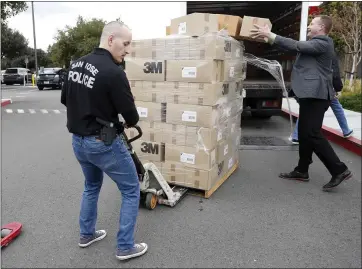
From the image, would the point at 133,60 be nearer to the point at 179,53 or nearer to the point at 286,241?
the point at 179,53

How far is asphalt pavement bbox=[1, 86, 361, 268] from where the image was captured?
9.10 feet

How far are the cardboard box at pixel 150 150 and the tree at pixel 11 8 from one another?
13.2m

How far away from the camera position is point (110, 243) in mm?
2996

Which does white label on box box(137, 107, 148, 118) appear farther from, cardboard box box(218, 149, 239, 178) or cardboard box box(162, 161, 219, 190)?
cardboard box box(218, 149, 239, 178)

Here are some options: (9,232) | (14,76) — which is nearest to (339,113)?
(9,232)

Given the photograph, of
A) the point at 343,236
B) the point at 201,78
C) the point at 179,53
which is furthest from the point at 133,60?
the point at 343,236

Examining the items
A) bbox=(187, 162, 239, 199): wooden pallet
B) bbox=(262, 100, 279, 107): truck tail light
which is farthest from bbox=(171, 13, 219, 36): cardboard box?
bbox=(262, 100, 279, 107): truck tail light

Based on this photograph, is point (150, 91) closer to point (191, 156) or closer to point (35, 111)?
point (191, 156)

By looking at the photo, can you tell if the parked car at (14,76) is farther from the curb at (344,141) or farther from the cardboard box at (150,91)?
the cardboard box at (150,91)

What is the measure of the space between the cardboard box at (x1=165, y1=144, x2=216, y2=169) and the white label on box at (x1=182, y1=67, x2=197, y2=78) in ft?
2.60

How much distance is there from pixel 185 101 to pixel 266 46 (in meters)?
6.91

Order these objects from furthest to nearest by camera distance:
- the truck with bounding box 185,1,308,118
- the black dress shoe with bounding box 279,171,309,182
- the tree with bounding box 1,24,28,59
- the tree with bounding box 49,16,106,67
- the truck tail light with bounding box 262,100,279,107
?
the tree with bounding box 49,16,106,67
the tree with bounding box 1,24,28,59
the truck tail light with bounding box 262,100,279,107
the truck with bounding box 185,1,308,118
the black dress shoe with bounding box 279,171,309,182

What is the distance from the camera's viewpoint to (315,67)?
13.5ft

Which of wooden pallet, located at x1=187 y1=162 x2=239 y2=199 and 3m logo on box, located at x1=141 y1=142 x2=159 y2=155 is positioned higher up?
3m logo on box, located at x1=141 y1=142 x2=159 y2=155
